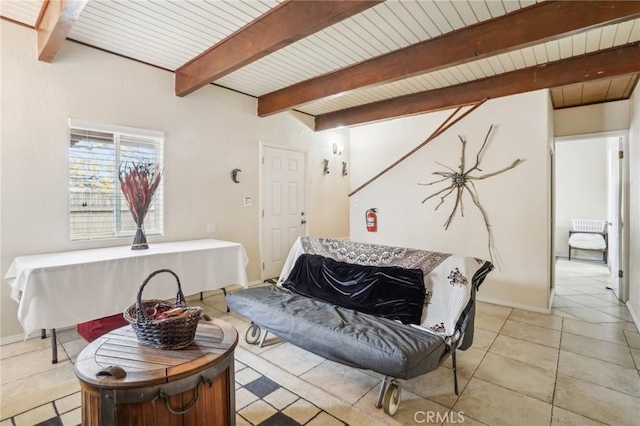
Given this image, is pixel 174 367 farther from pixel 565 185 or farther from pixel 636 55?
pixel 565 185

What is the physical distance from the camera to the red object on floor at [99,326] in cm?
256

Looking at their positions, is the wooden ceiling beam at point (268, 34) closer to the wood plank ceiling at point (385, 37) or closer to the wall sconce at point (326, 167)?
the wood plank ceiling at point (385, 37)

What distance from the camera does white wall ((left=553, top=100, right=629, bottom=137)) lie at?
3977 mm

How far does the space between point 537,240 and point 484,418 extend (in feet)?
8.04

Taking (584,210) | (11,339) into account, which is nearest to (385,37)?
(11,339)

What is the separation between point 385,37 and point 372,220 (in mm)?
2583

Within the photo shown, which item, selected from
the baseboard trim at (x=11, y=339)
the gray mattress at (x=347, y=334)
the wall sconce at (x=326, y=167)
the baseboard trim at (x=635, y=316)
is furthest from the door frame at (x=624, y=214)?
the baseboard trim at (x=11, y=339)

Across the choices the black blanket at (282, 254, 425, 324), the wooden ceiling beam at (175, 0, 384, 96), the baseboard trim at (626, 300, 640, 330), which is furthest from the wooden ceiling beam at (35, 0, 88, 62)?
the baseboard trim at (626, 300, 640, 330)

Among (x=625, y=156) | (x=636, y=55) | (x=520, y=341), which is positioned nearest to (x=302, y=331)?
(x=520, y=341)

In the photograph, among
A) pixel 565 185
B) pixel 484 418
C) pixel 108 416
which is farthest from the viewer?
pixel 565 185

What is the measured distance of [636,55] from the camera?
2.85 metres

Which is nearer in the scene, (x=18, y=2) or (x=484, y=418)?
(x=484, y=418)

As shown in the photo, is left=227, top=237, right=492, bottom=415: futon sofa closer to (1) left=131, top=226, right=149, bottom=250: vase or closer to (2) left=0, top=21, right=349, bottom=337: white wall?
(1) left=131, top=226, right=149, bottom=250: vase

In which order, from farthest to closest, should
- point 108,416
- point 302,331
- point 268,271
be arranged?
point 268,271 → point 302,331 → point 108,416
